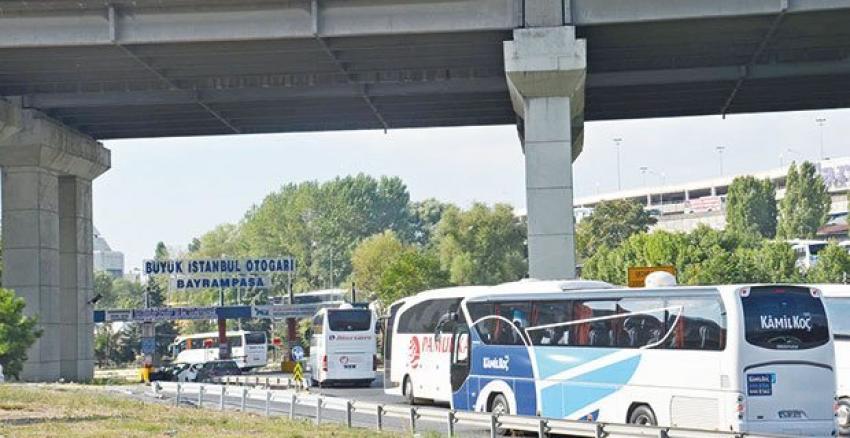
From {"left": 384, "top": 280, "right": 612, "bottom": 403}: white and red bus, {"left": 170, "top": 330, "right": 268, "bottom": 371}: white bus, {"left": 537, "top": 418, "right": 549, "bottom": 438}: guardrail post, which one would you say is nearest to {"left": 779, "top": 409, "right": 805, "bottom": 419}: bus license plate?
{"left": 537, "top": 418, "right": 549, "bottom": 438}: guardrail post

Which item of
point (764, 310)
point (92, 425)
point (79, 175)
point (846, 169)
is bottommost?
point (92, 425)

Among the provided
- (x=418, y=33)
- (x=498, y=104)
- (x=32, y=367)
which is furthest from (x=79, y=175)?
(x=418, y=33)

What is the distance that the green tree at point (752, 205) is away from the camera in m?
162

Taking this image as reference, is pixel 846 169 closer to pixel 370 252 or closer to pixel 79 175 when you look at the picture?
pixel 370 252

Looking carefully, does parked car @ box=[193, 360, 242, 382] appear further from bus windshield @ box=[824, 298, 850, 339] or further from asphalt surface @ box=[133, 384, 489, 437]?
bus windshield @ box=[824, 298, 850, 339]

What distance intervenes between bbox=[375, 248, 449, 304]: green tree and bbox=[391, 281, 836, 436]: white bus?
74453mm

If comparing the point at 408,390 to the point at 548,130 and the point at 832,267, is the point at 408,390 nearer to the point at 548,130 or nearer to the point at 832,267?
the point at 548,130

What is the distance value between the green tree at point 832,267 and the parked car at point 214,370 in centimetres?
4811

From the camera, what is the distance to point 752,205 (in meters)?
162

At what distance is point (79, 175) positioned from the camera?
58.2 metres

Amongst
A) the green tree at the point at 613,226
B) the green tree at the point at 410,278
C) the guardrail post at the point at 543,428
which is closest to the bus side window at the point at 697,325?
the guardrail post at the point at 543,428

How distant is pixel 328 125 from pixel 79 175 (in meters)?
11.7

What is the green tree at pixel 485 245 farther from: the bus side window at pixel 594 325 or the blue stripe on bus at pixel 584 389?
the bus side window at pixel 594 325

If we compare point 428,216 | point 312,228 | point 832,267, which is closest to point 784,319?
point 832,267
